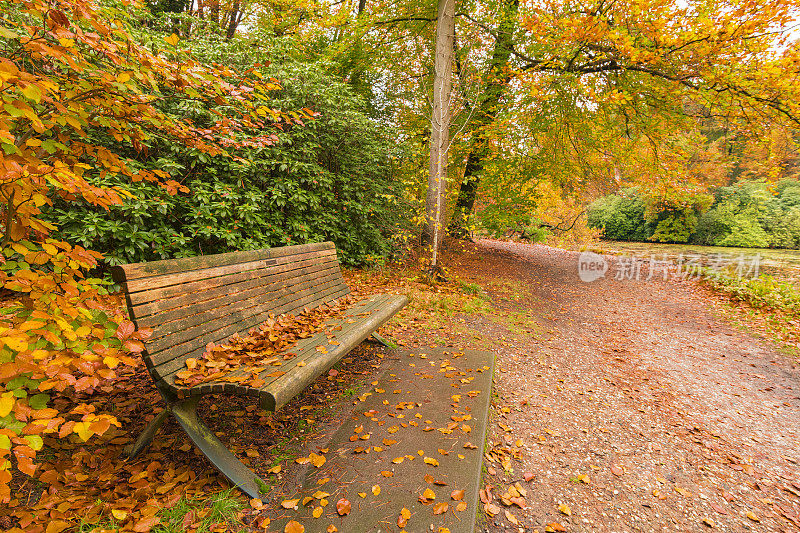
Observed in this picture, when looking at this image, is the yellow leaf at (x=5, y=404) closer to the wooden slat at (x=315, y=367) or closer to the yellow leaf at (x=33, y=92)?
the wooden slat at (x=315, y=367)

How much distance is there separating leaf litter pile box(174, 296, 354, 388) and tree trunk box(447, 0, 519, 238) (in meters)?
5.11

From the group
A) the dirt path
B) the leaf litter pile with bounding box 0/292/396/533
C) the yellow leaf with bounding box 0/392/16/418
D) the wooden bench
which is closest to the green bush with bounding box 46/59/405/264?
the wooden bench


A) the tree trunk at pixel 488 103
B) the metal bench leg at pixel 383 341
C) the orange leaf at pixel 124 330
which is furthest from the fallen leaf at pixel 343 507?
the tree trunk at pixel 488 103

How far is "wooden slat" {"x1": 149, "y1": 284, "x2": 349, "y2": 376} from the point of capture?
1.82m

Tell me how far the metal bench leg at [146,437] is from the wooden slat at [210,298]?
573 millimetres

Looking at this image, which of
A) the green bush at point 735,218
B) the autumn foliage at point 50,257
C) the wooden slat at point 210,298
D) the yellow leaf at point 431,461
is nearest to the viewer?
the autumn foliage at point 50,257

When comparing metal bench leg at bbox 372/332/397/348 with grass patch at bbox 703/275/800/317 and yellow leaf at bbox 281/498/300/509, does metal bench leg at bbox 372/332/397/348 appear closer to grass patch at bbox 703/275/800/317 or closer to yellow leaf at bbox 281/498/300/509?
yellow leaf at bbox 281/498/300/509

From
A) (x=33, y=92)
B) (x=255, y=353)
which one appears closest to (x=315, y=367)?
(x=255, y=353)

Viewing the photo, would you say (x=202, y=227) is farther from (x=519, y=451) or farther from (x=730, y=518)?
(x=730, y=518)

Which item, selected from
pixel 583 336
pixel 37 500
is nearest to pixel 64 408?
pixel 37 500

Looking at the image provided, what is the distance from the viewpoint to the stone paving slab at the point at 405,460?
5.70 ft

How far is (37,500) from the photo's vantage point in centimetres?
170

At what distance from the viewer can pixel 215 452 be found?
73.8 inches

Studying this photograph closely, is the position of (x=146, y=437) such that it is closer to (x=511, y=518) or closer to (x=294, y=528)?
(x=294, y=528)
